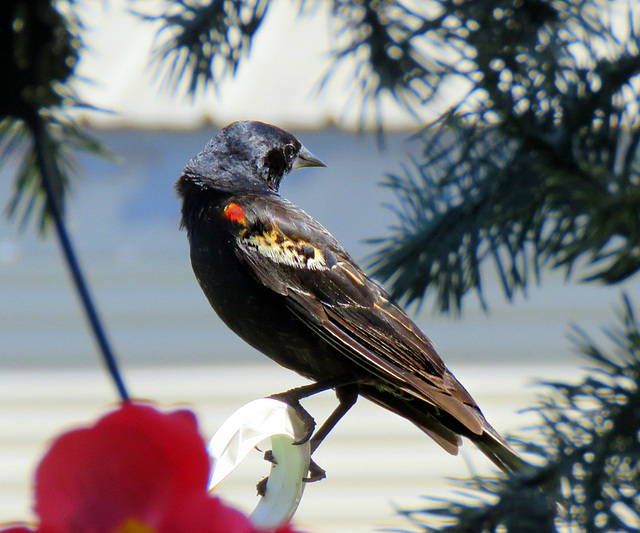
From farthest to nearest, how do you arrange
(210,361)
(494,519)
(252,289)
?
(210,361), (252,289), (494,519)

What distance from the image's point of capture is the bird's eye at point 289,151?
1429 millimetres

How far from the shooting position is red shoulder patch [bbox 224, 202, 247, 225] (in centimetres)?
133

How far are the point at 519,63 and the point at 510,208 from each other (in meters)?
0.16

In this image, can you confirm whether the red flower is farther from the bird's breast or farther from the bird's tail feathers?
the bird's breast

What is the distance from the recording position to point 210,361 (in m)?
3.83

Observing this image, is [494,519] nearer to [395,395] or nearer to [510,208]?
[510,208]

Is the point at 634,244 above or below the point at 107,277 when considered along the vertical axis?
above

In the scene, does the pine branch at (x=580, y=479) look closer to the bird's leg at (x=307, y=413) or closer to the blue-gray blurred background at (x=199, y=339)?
the bird's leg at (x=307, y=413)

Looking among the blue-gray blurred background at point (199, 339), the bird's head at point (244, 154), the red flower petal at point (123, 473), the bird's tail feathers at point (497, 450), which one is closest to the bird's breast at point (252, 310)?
the bird's head at point (244, 154)

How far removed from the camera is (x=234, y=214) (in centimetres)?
133

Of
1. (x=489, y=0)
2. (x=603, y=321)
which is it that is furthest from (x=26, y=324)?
(x=489, y=0)

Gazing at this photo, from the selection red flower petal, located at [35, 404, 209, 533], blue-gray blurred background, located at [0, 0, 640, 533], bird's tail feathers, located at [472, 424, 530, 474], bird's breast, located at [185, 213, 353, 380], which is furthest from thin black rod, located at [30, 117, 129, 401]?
blue-gray blurred background, located at [0, 0, 640, 533]

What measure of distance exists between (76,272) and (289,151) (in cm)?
38

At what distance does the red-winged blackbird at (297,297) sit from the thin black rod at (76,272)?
165 mm
